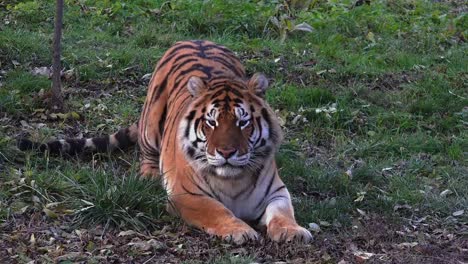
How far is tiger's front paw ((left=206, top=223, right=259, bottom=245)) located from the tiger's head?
0.36 meters

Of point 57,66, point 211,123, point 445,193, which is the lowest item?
point 445,193

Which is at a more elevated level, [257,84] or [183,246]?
[257,84]

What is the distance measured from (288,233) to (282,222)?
0.50 feet

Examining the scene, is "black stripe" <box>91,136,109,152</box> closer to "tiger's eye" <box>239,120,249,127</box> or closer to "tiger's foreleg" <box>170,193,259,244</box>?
"tiger's foreleg" <box>170,193,259,244</box>

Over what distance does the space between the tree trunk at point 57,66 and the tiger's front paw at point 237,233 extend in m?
2.53

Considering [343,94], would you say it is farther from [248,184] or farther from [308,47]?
[248,184]

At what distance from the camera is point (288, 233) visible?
4.74 m

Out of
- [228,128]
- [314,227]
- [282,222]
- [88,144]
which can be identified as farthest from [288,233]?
[88,144]

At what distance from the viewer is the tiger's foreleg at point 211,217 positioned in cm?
471

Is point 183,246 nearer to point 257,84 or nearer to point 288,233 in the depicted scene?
point 288,233

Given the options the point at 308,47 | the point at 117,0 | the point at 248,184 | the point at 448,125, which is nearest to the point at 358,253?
the point at 248,184

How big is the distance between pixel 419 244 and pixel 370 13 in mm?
5411

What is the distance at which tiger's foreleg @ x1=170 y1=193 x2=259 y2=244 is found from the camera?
471 centimetres

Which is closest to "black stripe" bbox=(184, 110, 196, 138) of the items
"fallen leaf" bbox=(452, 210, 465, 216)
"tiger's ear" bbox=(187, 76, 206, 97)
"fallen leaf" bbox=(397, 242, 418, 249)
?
"tiger's ear" bbox=(187, 76, 206, 97)
